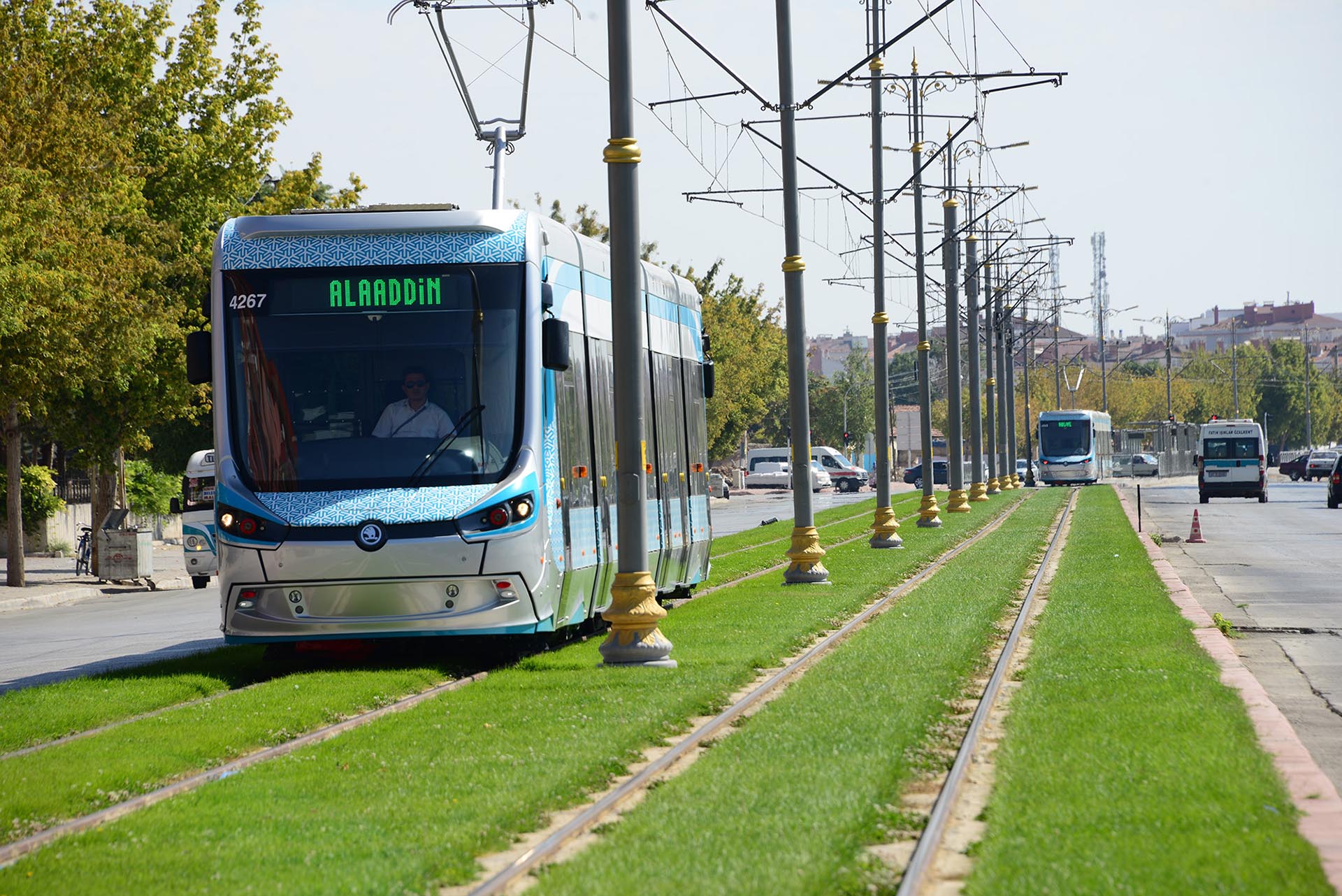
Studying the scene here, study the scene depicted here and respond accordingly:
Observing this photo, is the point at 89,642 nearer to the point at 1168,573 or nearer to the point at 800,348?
the point at 800,348

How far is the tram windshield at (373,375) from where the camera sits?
13164 mm

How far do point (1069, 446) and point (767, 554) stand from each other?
2204 inches

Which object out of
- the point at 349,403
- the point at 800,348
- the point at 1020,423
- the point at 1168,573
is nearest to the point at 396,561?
the point at 349,403

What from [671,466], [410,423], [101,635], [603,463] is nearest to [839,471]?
[101,635]

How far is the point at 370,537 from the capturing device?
12.9 m

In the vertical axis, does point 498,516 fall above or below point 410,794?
above

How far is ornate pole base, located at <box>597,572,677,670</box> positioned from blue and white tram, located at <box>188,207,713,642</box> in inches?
21.9

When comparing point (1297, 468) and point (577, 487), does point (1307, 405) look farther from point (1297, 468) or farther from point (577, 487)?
point (577, 487)

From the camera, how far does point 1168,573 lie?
2239 centimetres

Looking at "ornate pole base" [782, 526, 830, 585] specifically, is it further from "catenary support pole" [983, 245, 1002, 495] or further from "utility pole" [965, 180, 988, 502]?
"catenary support pole" [983, 245, 1002, 495]

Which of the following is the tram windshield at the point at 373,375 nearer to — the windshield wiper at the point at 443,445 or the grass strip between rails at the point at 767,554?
the windshield wiper at the point at 443,445

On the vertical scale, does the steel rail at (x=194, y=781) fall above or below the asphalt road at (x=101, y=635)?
above

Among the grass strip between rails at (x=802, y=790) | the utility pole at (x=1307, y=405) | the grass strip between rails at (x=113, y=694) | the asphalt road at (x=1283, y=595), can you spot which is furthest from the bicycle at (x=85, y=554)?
the utility pole at (x=1307, y=405)

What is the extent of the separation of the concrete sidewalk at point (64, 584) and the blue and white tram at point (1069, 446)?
49.8 m
